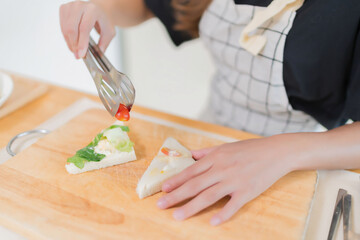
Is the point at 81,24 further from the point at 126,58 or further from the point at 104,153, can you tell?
the point at 126,58

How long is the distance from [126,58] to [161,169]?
1.82 metres

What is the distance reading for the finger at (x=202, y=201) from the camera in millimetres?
570

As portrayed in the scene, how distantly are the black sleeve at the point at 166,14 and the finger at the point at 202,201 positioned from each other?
72 cm

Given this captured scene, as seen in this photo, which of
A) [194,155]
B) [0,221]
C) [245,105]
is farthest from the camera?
[245,105]

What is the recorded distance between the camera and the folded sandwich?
68cm

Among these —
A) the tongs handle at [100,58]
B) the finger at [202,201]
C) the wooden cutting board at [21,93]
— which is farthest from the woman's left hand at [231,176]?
the wooden cutting board at [21,93]

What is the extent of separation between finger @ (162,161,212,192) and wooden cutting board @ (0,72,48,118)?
1.95 feet

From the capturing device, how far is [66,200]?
61 centimetres

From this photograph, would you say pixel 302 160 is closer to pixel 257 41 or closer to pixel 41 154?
pixel 257 41

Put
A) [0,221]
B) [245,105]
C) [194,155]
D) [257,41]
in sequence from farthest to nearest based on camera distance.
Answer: [245,105]
[257,41]
[194,155]
[0,221]

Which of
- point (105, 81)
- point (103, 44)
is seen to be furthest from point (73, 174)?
point (103, 44)

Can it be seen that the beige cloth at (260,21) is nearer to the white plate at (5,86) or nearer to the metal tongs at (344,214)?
the metal tongs at (344,214)

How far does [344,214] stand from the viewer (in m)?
0.59

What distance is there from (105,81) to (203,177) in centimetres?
33
